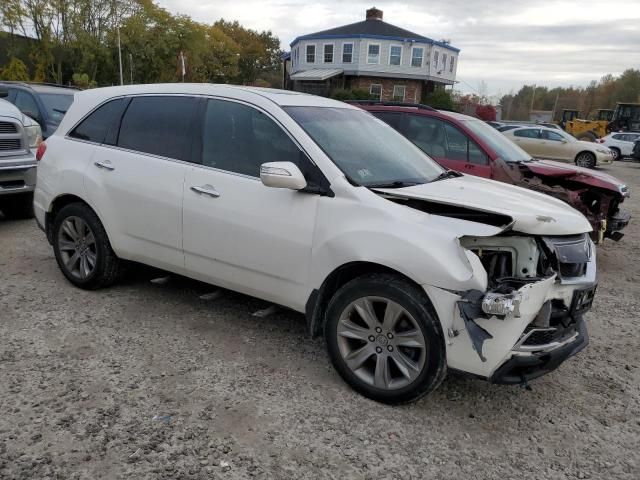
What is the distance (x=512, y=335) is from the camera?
284 cm

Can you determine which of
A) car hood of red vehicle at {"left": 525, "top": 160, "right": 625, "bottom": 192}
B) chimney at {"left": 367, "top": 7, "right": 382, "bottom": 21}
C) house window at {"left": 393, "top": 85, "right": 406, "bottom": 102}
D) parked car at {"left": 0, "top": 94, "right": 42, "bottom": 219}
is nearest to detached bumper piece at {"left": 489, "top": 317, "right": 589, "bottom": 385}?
car hood of red vehicle at {"left": 525, "top": 160, "right": 625, "bottom": 192}

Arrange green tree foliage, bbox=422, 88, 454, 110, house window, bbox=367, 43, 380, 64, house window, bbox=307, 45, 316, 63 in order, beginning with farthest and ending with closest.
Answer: house window, bbox=307, 45, 316, 63 → house window, bbox=367, 43, 380, 64 → green tree foliage, bbox=422, 88, 454, 110

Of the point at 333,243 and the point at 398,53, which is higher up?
the point at 398,53

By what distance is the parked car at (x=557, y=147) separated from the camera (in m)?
19.6

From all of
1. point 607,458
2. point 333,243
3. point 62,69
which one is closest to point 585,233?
point 607,458

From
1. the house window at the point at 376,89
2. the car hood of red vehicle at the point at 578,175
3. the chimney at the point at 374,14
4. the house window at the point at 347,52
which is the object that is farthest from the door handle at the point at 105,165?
the chimney at the point at 374,14

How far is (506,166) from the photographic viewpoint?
6.81 metres

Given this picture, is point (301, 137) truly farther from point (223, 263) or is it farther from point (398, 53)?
point (398, 53)

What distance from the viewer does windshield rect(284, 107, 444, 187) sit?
3.59m

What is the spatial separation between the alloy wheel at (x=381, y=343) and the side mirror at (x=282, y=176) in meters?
0.82

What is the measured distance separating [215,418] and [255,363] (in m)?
0.69

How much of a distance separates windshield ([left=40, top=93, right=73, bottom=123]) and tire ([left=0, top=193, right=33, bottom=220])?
7.64 ft

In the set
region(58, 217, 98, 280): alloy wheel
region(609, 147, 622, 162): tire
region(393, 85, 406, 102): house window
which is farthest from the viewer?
region(393, 85, 406, 102): house window

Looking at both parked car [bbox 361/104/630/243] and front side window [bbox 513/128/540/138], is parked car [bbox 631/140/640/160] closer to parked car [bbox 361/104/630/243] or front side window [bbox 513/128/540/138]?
front side window [bbox 513/128/540/138]
